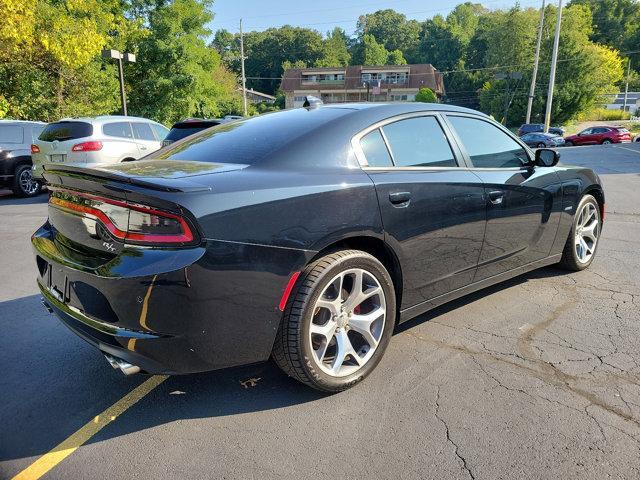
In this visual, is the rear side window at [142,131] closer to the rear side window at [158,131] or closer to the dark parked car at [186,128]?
the rear side window at [158,131]

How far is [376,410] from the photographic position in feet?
8.31

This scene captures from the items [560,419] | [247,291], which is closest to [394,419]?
[560,419]

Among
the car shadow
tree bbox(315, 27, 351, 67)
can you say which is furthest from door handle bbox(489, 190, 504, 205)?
tree bbox(315, 27, 351, 67)

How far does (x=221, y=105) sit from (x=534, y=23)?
49040 millimetres

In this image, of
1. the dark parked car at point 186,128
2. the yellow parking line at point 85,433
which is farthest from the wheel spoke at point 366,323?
the dark parked car at point 186,128

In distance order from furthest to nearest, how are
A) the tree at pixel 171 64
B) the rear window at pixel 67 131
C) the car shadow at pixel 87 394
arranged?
the tree at pixel 171 64
the rear window at pixel 67 131
the car shadow at pixel 87 394

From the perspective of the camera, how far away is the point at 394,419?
2453 mm

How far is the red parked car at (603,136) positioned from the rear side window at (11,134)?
37.4 m

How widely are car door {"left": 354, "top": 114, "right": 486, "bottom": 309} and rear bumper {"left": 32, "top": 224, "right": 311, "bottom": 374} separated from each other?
0.74m

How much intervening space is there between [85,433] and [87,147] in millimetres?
8360

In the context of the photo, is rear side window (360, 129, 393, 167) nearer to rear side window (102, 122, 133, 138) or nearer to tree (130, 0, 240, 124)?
rear side window (102, 122, 133, 138)

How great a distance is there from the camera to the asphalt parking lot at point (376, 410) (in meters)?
2.14

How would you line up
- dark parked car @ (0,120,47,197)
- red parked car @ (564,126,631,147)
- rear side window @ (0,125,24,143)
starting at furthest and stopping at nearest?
red parked car @ (564,126,631,147) → rear side window @ (0,125,24,143) → dark parked car @ (0,120,47,197)

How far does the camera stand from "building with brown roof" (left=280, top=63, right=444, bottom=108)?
2901 inches
